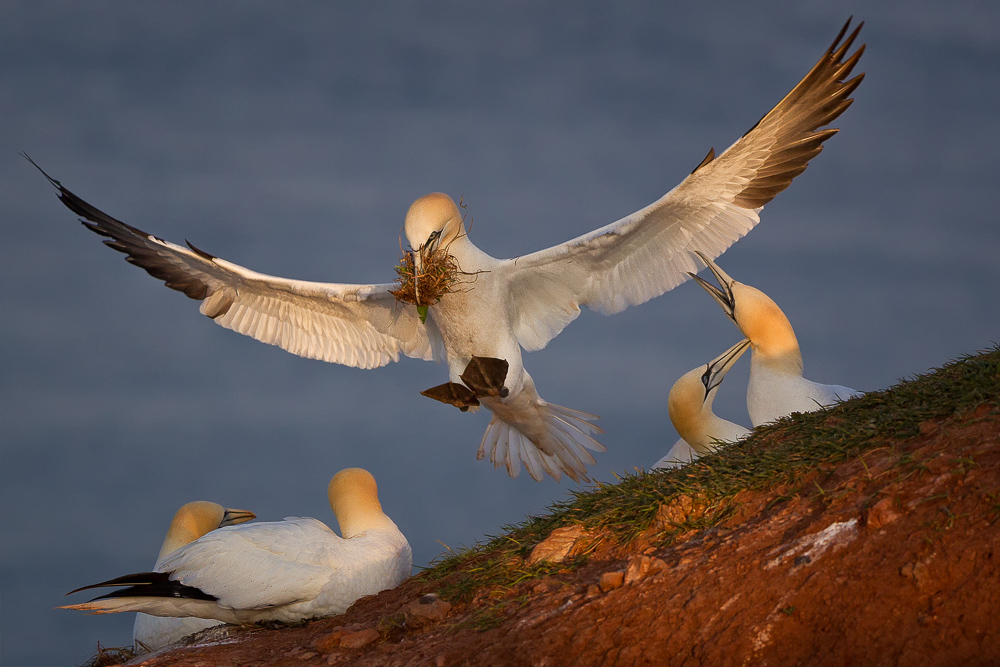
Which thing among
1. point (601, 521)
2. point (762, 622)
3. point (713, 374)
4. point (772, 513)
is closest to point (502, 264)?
point (713, 374)

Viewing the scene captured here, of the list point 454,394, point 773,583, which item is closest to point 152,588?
point 454,394

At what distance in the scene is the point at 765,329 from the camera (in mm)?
8148

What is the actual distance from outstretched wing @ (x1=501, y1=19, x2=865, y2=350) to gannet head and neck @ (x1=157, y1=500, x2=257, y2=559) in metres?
3.50

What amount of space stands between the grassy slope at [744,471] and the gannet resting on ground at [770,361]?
7.12 feet

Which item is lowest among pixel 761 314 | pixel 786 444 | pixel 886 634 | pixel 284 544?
pixel 886 634

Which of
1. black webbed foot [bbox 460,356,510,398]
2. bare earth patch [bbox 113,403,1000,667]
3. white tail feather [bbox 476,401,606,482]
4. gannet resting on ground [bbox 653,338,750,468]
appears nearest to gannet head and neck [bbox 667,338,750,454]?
gannet resting on ground [bbox 653,338,750,468]

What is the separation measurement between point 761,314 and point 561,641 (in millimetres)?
5046

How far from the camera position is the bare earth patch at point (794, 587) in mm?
3215

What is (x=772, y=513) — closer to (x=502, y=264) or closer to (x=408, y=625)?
(x=408, y=625)

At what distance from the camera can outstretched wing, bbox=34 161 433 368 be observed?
809cm

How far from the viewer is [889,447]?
4.22 meters

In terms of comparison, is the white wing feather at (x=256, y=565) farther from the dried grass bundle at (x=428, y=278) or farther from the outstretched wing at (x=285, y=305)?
the outstretched wing at (x=285, y=305)

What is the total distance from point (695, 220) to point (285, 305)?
373cm

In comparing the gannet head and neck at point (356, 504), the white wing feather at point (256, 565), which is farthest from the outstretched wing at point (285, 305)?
the white wing feather at point (256, 565)
